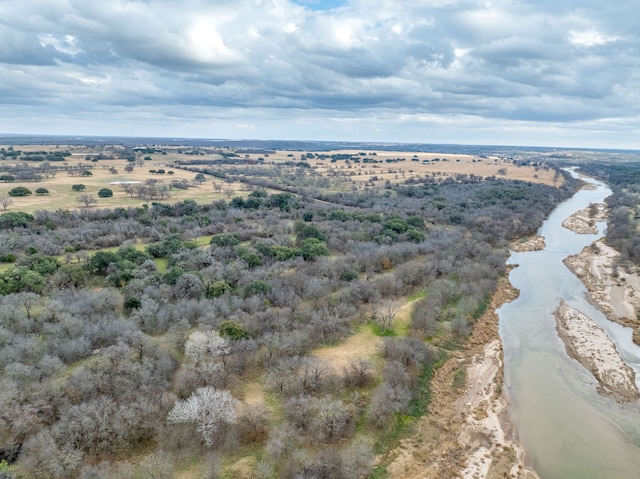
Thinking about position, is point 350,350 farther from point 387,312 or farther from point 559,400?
point 559,400

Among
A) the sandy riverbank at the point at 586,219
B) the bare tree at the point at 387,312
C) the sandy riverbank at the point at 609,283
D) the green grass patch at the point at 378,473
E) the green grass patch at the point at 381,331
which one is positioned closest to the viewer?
the green grass patch at the point at 378,473

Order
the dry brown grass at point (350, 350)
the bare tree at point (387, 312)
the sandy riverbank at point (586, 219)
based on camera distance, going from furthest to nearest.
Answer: the sandy riverbank at point (586, 219) < the bare tree at point (387, 312) < the dry brown grass at point (350, 350)

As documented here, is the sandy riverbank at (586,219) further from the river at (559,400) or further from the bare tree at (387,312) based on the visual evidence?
the bare tree at (387,312)

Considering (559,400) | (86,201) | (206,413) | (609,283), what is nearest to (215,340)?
(206,413)

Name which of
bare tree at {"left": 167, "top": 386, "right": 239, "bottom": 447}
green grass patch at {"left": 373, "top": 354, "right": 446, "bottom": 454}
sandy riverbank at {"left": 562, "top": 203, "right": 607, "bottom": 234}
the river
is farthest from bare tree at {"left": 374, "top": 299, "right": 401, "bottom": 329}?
sandy riverbank at {"left": 562, "top": 203, "right": 607, "bottom": 234}

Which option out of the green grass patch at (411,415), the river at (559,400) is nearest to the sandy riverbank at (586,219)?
the river at (559,400)

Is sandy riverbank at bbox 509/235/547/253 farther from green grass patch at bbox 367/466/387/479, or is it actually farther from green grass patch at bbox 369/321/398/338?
green grass patch at bbox 367/466/387/479
